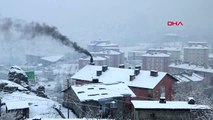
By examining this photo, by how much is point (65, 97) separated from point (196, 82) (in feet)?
107

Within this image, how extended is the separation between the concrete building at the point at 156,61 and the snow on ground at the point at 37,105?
176 ft

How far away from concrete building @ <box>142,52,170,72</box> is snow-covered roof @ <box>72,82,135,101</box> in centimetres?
5263

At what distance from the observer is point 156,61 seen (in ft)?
270

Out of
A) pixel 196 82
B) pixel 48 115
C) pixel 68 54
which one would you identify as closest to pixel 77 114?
pixel 48 115

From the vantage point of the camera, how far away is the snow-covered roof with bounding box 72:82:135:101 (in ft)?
88.1

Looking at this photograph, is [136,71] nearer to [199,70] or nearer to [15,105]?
[15,105]

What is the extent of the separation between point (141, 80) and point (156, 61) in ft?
167

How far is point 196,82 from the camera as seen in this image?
188 ft

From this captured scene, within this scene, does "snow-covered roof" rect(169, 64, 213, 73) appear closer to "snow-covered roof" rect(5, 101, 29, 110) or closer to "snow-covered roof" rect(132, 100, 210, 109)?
"snow-covered roof" rect(132, 100, 210, 109)

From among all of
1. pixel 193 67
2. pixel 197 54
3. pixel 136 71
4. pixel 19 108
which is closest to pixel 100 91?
pixel 136 71

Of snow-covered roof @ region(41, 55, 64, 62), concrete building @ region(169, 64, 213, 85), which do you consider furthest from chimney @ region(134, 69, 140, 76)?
snow-covered roof @ region(41, 55, 64, 62)

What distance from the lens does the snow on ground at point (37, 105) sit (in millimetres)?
27750

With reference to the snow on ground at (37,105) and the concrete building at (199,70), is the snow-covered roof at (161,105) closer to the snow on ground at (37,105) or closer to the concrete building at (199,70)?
the snow on ground at (37,105)

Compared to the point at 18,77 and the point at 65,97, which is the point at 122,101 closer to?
the point at 65,97
